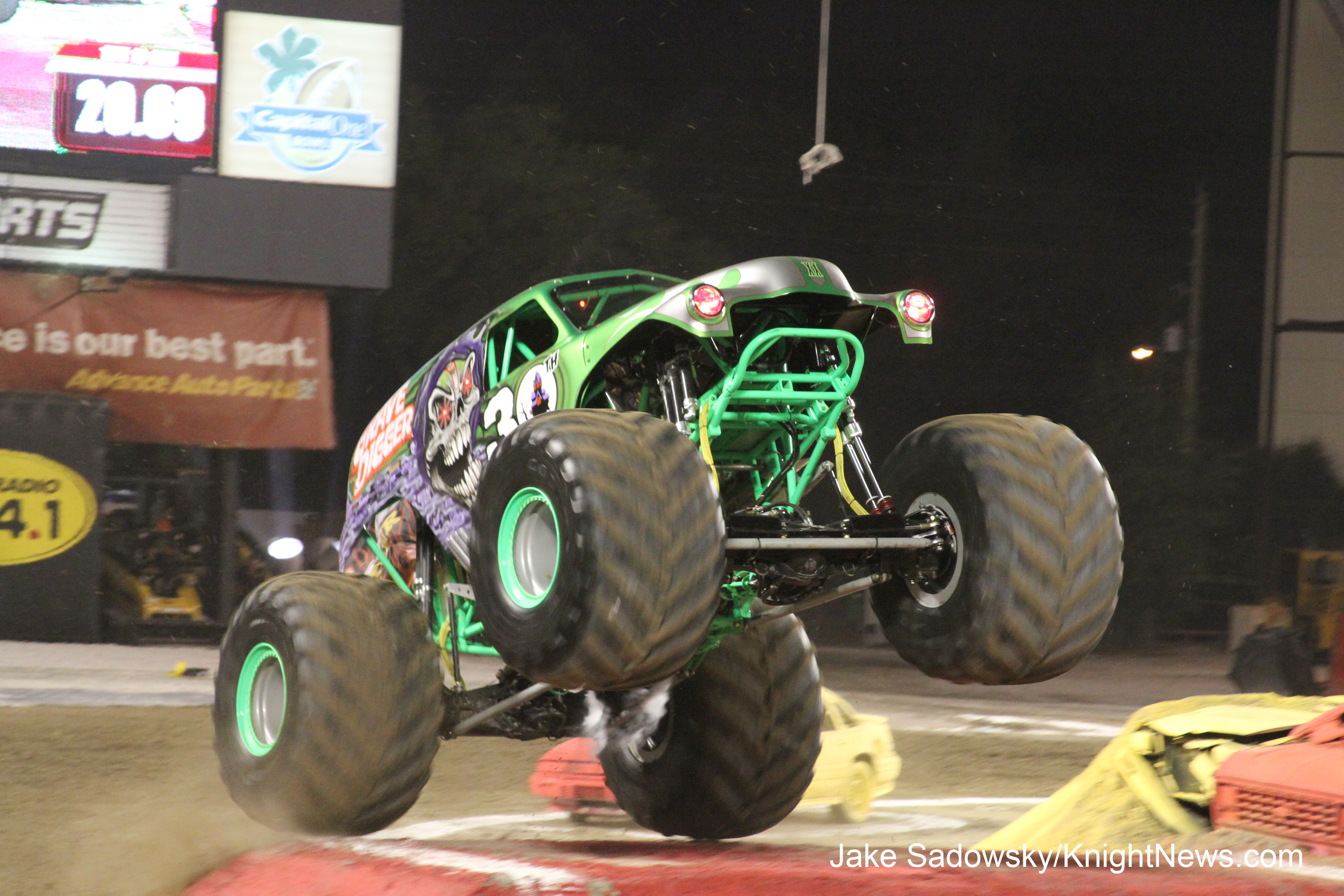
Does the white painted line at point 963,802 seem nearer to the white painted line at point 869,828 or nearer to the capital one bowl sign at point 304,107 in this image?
the white painted line at point 869,828

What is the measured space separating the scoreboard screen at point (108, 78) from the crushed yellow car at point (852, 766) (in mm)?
11208

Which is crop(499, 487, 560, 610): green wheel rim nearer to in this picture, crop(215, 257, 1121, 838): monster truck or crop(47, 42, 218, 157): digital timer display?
crop(215, 257, 1121, 838): monster truck

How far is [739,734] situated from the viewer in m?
5.92

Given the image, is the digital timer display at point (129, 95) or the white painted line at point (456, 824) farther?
the digital timer display at point (129, 95)

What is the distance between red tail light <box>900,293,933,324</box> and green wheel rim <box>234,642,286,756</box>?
8.97 ft

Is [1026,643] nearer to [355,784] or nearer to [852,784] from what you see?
[355,784]

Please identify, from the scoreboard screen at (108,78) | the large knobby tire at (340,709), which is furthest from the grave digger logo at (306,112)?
the large knobby tire at (340,709)

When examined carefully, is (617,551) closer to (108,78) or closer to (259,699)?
(259,699)

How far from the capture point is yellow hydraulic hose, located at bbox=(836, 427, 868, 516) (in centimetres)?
475

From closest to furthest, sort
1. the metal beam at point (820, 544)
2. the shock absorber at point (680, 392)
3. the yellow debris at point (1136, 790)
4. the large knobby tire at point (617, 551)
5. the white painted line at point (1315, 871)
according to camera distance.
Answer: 1. the large knobby tire at point (617, 551)
2. the metal beam at point (820, 544)
3. the white painted line at point (1315, 871)
4. the shock absorber at point (680, 392)
5. the yellow debris at point (1136, 790)

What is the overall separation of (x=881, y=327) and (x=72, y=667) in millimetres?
12429

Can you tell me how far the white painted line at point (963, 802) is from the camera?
9484 millimetres

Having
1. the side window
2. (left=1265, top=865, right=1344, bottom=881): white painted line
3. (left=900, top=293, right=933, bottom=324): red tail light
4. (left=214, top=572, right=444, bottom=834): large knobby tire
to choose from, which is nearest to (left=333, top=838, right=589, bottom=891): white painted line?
(left=214, top=572, right=444, bottom=834): large knobby tire

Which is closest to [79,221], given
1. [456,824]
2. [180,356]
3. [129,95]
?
[129,95]
